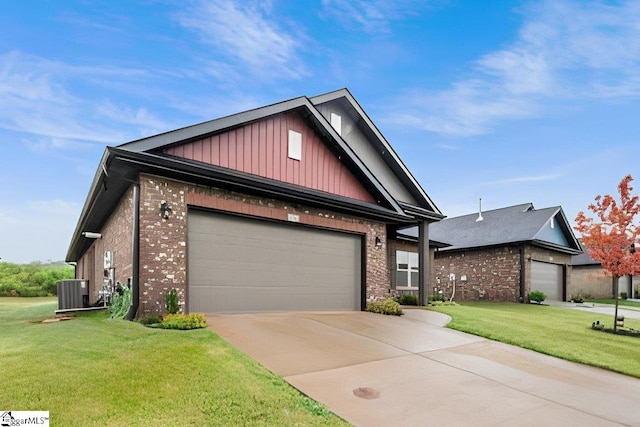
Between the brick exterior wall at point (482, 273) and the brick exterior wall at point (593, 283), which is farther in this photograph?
the brick exterior wall at point (593, 283)

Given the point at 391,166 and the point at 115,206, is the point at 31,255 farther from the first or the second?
the point at 391,166

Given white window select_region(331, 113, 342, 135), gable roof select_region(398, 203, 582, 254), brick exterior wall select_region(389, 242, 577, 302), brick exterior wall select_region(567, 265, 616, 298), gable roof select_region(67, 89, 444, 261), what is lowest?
brick exterior wall select_region(567, 265, 616, 298)

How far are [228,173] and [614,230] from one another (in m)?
12.4

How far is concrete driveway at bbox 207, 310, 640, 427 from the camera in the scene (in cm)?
478

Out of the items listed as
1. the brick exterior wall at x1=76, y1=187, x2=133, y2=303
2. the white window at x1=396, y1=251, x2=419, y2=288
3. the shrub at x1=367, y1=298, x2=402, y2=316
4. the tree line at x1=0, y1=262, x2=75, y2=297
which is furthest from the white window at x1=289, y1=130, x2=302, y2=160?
the tree line at x1=0, y1=262, x2=75, y2=297

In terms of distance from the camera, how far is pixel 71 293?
12234mm

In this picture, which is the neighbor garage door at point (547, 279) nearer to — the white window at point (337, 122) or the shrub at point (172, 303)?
the white window at point (337, 122)

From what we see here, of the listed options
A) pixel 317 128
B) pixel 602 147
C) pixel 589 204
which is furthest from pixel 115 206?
pixel 602 147

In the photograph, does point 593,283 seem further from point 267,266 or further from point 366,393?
point 366,393

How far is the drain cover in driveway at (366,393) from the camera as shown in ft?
16.5

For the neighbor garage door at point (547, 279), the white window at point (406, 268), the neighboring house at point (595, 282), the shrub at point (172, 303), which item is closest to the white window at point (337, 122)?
the white window at point (406, 268)

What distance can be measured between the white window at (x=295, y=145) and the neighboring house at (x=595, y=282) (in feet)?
104

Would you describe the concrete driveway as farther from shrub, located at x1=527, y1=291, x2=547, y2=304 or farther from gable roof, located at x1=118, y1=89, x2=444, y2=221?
shrub, located at x1=527, y1=291, x2=547, y2=304

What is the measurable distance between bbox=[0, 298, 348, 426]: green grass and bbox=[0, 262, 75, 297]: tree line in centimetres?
2746
